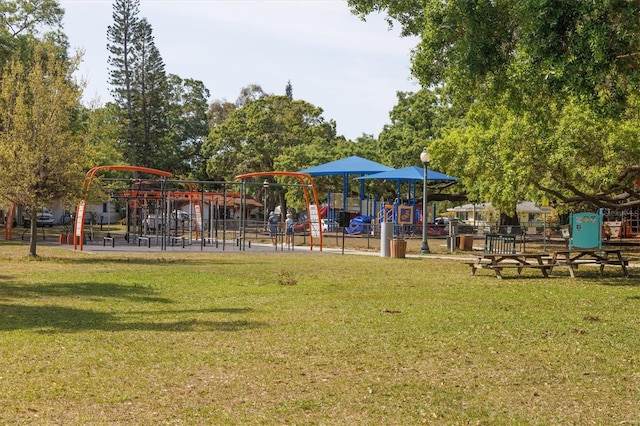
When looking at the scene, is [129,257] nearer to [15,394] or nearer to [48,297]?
[48,297]

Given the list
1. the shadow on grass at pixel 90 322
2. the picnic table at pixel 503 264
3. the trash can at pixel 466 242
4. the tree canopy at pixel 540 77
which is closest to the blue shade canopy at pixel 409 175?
the trash can at pixel 466 242

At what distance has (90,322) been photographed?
1001 centimetres

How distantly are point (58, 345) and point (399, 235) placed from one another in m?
25.6

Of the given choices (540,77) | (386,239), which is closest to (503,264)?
(540,77)

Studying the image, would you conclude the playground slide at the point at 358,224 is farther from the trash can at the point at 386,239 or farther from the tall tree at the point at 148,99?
the tall tree at the point at 148,99

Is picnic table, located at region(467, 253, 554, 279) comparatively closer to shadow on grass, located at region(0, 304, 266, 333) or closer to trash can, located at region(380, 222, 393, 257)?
trash can, located at region(380, 222, 393, 257)

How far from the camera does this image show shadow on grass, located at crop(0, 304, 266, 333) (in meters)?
9.56

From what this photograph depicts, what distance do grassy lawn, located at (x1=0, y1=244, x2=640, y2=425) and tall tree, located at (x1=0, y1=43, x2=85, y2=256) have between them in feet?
16.3

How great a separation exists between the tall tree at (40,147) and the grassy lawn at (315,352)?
497 centimetres

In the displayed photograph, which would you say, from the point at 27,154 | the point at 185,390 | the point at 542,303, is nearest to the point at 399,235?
the point at 27,154

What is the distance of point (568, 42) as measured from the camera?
11.4 m

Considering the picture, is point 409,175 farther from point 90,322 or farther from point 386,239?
point 90,322

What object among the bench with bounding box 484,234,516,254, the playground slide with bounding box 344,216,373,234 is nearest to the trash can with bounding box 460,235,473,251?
the bench with bounding box 484,234,516,254

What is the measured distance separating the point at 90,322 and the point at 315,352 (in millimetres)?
3532
